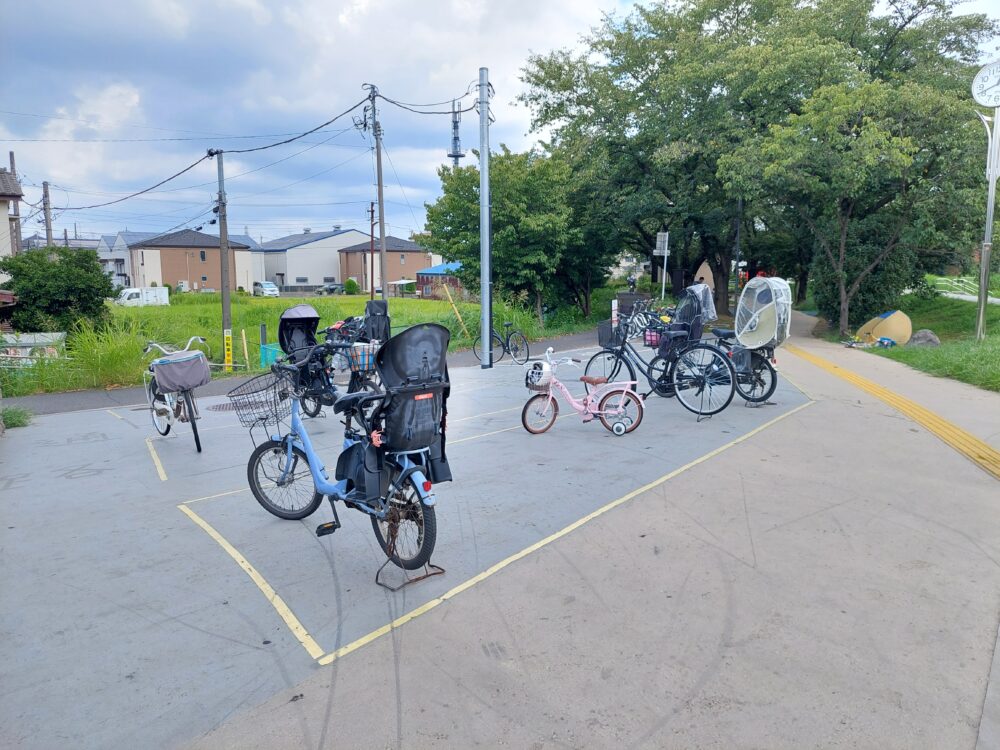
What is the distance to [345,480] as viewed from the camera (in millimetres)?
4531

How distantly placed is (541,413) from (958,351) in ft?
34.1

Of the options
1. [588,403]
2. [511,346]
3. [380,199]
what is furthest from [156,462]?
[380,199]

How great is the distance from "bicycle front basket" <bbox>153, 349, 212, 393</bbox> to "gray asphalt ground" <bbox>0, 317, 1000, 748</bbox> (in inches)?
33.7

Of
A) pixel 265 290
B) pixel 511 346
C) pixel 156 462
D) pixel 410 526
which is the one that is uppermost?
pixel 265 290

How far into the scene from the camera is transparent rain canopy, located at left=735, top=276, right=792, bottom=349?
8.84 metres

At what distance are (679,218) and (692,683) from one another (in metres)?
24.3

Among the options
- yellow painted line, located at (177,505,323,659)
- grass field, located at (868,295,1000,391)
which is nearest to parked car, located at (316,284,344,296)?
grass field, located at (868,295,1000,391)

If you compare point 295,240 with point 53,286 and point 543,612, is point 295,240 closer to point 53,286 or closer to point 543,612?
point 53,286

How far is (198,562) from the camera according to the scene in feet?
14.8

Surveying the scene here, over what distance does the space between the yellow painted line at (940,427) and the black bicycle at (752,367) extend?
1736mm

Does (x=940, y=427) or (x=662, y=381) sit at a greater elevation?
(x=662, y=381)

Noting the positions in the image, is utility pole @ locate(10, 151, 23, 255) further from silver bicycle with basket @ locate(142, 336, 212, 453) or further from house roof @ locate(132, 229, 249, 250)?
house roof @ locate(132, 229, 249, 250)

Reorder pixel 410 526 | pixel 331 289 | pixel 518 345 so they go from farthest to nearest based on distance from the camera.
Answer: pixel 331 289 → pixel 518 345 → pixel 410 526

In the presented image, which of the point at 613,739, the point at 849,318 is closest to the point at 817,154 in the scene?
the point at 849,318
